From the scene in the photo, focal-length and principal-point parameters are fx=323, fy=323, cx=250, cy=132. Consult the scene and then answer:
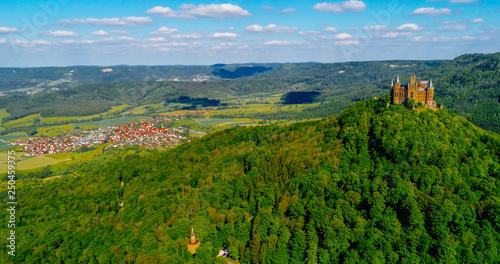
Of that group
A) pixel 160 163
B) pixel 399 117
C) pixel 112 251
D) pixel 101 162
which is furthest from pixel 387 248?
pixel 101 162

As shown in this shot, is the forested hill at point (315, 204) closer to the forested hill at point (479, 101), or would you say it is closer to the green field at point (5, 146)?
the forested hill at point (479, 101)

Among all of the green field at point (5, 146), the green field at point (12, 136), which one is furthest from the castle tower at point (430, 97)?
the green field at point (12, 136)

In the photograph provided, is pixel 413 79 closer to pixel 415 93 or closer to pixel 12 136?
pixel 415 93

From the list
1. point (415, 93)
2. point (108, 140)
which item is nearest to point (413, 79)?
point (415, 93)

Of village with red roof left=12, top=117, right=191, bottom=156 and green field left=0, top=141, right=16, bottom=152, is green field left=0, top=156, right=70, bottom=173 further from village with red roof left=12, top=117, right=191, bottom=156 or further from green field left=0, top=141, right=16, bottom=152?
green field left=0, top=141, right=16, bottom=152

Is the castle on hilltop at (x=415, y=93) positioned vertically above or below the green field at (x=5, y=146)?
above

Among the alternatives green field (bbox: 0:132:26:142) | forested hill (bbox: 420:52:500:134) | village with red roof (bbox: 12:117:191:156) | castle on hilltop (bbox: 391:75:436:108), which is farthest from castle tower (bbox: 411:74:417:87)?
green field (bbox: 0:132:26:142)

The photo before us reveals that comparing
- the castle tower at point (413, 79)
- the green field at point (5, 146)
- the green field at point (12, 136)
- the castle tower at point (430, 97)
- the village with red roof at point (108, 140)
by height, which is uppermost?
the castle tower at point (413, 79)
